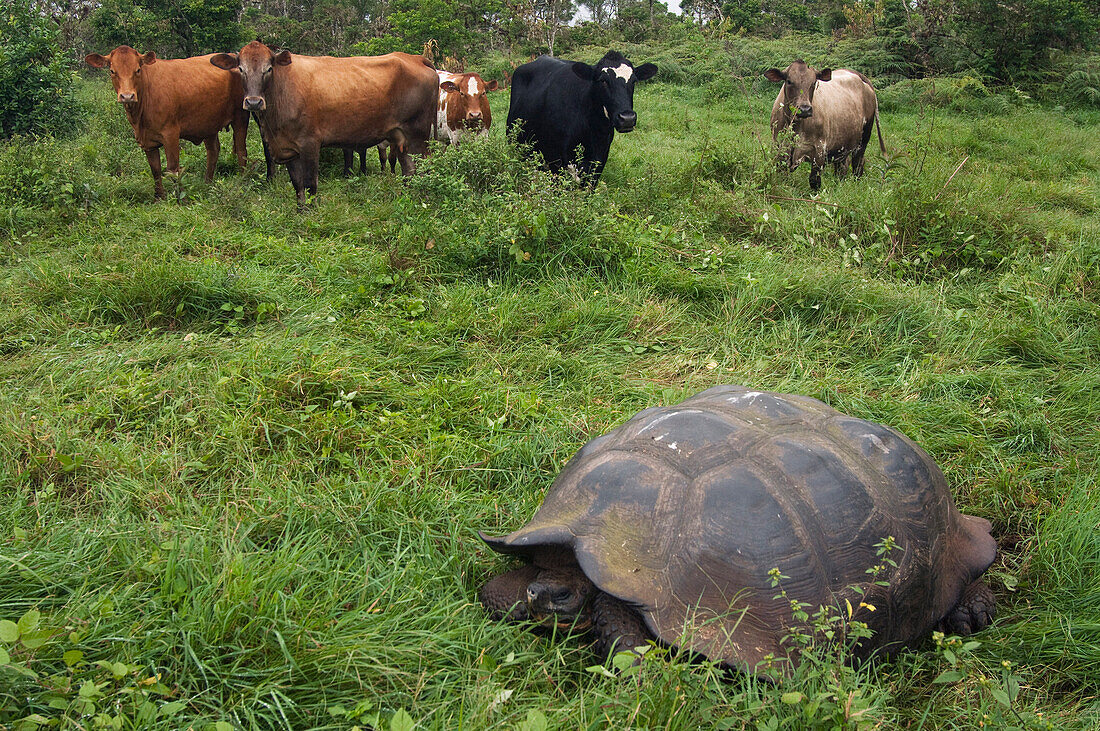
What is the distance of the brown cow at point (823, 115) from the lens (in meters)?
8.54

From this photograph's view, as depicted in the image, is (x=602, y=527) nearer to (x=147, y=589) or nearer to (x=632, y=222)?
(x=147, y=589)

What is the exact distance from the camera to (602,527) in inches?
95.6

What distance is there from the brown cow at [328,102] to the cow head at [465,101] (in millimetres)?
652

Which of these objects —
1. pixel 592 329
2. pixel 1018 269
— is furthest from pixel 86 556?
pixel 1018 269

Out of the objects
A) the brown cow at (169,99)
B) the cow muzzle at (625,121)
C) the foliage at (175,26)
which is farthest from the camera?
the foliage at (175,26)

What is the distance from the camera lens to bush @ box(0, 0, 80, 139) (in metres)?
9.86

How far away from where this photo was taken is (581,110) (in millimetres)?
8039

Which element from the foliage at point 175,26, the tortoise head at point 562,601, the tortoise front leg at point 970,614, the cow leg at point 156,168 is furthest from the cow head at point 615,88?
the foliage at point 175,26

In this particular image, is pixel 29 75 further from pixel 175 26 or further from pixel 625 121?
pixel 175 26

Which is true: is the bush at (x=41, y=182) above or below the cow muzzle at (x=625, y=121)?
below

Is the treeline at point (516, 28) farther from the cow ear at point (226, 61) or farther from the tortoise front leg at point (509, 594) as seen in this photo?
the tortoise front leg at point (509, 594)

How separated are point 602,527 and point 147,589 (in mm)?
1511

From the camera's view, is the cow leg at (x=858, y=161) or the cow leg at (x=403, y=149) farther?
the cow leg at (x=858, y=161)

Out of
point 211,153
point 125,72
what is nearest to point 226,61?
point 125,72
